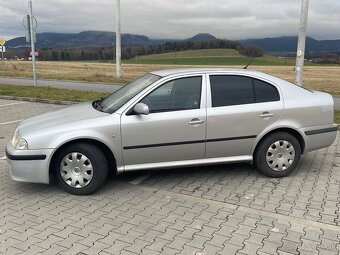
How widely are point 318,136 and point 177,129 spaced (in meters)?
2.12

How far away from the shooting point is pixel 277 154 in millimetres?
4941

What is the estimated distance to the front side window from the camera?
453 centimetres

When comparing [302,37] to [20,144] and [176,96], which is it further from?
[20,144]

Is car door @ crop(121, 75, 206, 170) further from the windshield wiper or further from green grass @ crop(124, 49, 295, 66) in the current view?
green grass @ crop(124, 49, 295, 66)

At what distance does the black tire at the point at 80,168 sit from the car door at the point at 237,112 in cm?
142

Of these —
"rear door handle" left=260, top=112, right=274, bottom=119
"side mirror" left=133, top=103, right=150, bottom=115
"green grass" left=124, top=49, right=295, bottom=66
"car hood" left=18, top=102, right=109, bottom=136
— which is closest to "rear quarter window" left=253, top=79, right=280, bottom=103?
"rear door handle" left=260, top=112, right=274, bottom=119

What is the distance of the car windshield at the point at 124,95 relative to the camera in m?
4.63

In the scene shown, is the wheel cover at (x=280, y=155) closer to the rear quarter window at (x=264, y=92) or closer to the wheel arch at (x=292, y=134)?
the wheel arch at (x=292, y=134)

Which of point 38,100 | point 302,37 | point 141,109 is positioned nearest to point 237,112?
point 141,109

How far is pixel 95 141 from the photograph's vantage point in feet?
14.3

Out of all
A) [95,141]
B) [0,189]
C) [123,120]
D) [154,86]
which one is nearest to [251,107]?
[154,86]

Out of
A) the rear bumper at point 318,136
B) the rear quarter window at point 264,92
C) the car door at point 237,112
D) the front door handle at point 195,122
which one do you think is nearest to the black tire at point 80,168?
the front door handle at point 195,122

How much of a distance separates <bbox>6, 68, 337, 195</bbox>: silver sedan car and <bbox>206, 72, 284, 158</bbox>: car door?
13mm

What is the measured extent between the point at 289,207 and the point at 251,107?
4.58 feet
